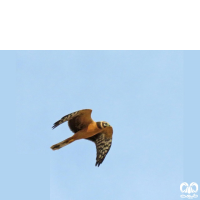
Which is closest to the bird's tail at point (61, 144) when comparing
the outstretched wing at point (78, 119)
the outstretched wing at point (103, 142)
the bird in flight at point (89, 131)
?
the bird in flight at point (89, 131)

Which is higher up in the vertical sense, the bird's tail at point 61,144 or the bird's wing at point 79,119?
the bird's wing at point 79,119

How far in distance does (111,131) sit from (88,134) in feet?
3.78

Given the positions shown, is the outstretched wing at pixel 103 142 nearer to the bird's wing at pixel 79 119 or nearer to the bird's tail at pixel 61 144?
the bird's wing at pixel 79 119

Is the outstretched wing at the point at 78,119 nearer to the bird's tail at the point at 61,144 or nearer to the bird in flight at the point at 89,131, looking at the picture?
the bird in flight at the point at 89,131

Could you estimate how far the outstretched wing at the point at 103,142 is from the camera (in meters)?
14.4

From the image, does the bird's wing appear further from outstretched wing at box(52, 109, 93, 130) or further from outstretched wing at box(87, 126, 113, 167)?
outstretched wing at box(87, 126, 113, 167)

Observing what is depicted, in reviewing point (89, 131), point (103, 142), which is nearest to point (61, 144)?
point (89, 131)

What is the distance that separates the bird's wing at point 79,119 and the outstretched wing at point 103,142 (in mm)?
1035

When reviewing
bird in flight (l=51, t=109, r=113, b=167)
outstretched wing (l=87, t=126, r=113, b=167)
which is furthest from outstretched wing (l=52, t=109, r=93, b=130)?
outstretched wing (l=87, t=126, r=113, b=167)

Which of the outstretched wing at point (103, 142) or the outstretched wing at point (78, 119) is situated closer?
the outstretched wing at point (78, 119)
